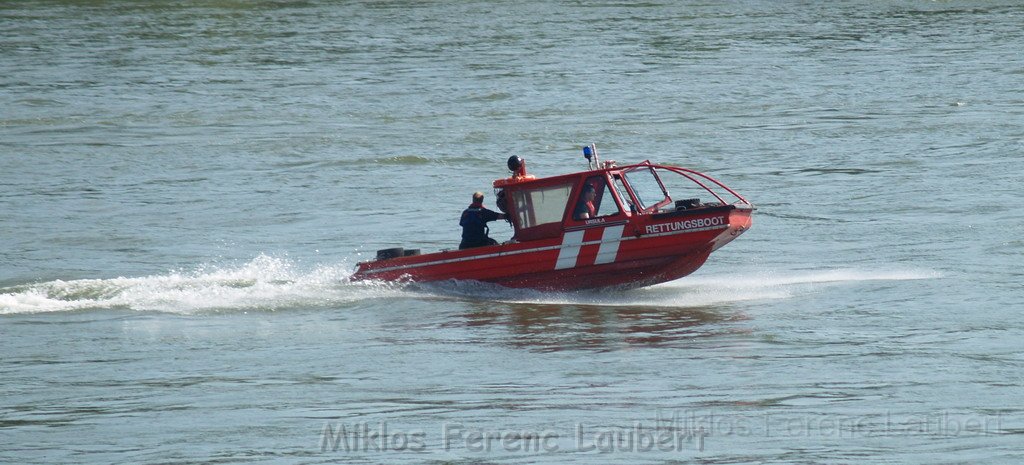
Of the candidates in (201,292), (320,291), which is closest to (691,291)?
(320,291)

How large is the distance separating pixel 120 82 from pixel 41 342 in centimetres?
2338

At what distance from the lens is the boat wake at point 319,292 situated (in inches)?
692

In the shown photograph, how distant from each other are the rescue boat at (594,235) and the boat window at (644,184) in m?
0.02

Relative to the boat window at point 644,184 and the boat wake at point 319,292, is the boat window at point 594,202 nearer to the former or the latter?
the boat window at point 644,184

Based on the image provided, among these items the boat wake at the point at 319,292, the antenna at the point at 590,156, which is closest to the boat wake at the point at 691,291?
the boat wake at the point at 319,292

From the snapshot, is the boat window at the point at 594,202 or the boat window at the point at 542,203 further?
the boat window at the point at 542,203

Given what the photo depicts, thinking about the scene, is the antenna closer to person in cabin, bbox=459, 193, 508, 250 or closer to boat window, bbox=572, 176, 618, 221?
boat window, bbox=572, 176, 618, 221

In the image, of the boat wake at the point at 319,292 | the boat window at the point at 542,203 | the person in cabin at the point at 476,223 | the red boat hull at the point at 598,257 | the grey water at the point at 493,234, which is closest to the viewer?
the grey water at the point at 493,234

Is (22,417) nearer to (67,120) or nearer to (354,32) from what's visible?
(67,120)

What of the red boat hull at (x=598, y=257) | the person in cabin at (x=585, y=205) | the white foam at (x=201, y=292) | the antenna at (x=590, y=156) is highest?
the antenna at (x=590, y=156)

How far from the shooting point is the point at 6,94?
121ft

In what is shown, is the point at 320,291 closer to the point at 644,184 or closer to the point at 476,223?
the point at 476,223

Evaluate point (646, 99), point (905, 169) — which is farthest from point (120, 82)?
point (905, 169)

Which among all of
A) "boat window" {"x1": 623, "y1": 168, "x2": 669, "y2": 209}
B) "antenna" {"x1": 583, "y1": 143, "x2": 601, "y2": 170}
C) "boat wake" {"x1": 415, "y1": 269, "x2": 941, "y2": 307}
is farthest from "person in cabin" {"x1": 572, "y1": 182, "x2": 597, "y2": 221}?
"boat wake" {"x1": 415, "y1": 269, "x2": 941, "y2": 307}
